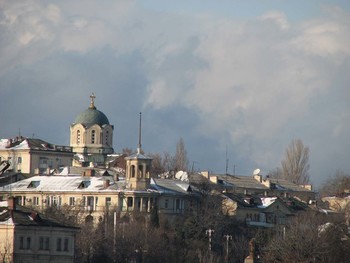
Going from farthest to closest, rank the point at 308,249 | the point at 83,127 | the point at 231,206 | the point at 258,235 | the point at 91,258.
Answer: the point at 83,127, the point at 231,206, the point at 258,235, the point at 308,249, the point at 91,258

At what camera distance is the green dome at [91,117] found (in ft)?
646

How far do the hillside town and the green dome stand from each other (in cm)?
12

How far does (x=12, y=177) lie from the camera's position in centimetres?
16725

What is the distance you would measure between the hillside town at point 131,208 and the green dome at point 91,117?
116mm

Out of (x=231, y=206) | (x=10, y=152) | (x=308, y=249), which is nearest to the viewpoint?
(x=308, y=249)

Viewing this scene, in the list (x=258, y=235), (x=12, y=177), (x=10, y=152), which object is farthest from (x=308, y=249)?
(x=10, y=152)

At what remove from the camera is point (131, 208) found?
502 feet

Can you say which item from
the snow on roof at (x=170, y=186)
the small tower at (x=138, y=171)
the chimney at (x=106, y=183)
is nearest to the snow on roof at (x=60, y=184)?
the chimney at (x=106, y=183)

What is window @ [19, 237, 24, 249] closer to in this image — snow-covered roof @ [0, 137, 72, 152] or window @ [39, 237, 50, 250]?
window @ [39, 237, 50, 250]

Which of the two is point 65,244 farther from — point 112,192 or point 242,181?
point 242,181

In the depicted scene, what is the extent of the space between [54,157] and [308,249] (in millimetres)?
57184

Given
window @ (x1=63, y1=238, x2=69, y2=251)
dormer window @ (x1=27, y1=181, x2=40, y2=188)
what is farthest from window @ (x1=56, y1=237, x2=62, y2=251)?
dormer window @ (x1=27, y1=181, x2=40, y2=188)

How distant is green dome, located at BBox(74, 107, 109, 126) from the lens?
646 ft

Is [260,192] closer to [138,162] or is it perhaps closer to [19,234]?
[138,162]
